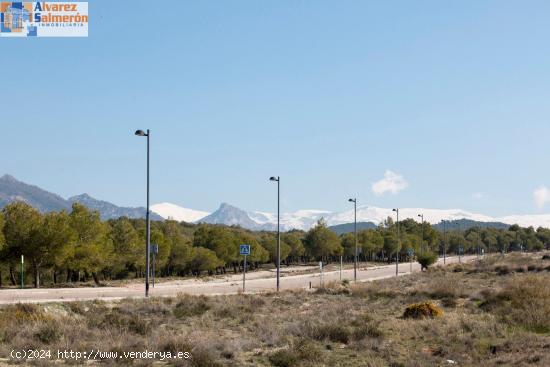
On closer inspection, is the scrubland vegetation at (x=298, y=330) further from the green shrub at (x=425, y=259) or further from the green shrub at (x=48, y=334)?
the green shrub at (x=425, y=259)

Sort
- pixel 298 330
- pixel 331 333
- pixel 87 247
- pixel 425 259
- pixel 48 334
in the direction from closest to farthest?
pixel 48 334 → pixel 331 333 → pixel 298 330 → pixel 87 247 → pixel 425 259

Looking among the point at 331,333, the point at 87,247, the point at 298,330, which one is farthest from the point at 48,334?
the point at 87,247

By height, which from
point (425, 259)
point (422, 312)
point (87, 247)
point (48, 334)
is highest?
point (87, 247)

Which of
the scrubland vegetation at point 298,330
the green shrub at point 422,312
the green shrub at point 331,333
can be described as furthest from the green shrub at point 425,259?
the green shrub at point 331,333

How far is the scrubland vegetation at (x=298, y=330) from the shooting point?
1783cm

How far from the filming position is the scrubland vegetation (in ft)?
58.5

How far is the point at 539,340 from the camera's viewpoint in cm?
1998

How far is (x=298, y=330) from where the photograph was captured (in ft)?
74.7

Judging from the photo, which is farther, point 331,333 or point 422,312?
point 422,312

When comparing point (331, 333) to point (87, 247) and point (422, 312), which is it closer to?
point (422, 312)

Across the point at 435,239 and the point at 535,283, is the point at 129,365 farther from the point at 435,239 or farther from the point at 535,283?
the point at 435,239


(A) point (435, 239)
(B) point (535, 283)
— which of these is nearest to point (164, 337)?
(B) point (535, 283)

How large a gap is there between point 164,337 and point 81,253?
41.1 metres

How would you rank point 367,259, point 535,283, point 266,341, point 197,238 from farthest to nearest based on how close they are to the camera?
point 367,259
point 197,238
point 535,283
point 266,341
